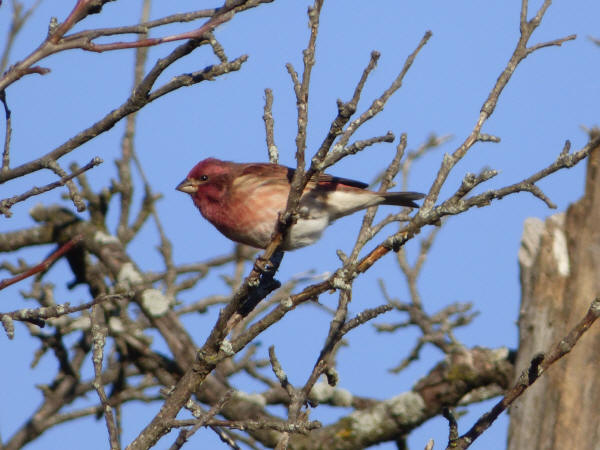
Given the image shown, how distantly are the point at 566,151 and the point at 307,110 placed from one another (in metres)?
1.04

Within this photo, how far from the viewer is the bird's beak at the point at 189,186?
21.4 feet

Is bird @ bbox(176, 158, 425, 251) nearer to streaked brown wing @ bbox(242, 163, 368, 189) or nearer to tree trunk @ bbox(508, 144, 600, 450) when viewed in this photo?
streaked brown wing @ bbox(242, 163, 368, 189)

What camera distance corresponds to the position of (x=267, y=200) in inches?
237

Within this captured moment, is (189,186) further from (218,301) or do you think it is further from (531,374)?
(531,374)

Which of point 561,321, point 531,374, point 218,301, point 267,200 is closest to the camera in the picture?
point 531,374

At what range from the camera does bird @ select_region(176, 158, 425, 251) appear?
593cm

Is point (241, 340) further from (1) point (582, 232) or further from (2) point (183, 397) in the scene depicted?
(1) point (582, 232)

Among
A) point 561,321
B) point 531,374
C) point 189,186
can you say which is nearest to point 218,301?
point 189,186

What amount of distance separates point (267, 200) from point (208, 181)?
0.63 m

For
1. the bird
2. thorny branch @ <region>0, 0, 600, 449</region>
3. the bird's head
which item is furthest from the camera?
the bird's head

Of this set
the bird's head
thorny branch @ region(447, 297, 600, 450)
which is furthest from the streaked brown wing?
thorny branch @ region(447, 297, 600, 450)

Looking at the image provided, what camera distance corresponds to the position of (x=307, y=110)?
3504 millimetres

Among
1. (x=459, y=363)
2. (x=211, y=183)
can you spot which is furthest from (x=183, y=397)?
(x=459, y=363)

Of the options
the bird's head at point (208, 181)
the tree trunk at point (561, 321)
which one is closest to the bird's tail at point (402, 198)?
the bird's head at point (208, 181)
